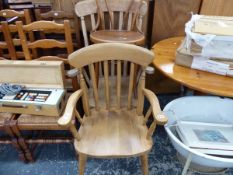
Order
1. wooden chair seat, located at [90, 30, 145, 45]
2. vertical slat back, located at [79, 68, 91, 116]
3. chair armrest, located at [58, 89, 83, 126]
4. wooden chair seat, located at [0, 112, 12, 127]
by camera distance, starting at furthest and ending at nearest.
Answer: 1. wooden chair seat, located at [90, 30, 145, 45]
2. wooden chair seat, located at [0, 112, 12, 127]
3. vertical slat back, located at [79, 68, 91, 116]
4. chair armrest, located at [58, 89, 83, 126]

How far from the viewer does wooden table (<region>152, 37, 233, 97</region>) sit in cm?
98

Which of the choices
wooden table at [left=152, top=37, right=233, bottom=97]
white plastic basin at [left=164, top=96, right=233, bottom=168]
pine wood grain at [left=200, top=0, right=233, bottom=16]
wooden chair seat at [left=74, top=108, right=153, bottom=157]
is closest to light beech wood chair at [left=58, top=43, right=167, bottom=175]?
wooden chair seat at [left=74, top=108, right=153, bottom=157]

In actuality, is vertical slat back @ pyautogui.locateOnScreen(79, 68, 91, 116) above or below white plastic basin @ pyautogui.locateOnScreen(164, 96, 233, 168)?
above

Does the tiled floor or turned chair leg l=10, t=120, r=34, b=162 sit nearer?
turned chair leg l=10, t=120, r=34, b=162

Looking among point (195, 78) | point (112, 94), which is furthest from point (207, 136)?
point (112, 94)

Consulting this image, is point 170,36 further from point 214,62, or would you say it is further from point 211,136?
point 211,136

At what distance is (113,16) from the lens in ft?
5.56

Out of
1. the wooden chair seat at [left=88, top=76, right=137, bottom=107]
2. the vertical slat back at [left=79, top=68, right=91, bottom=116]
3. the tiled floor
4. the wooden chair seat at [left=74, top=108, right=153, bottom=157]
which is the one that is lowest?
the tiled floor

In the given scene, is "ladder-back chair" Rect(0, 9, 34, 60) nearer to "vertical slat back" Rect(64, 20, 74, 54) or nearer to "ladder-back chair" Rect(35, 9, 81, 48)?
"ladder-back chair" Rect(35, 9, 81, 48)

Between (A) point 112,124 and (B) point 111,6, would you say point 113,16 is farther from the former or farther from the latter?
(A) point 112,124

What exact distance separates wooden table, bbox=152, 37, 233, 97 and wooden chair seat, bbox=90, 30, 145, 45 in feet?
0.67

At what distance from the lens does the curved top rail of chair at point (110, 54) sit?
3.56 ft

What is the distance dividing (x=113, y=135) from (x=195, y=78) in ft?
1.84

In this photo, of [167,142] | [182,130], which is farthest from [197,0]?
[167,142]
